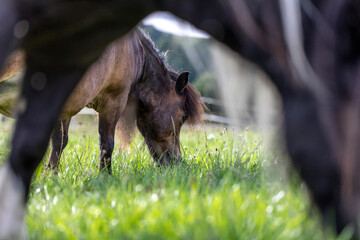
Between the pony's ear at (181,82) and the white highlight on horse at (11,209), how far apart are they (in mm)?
3226

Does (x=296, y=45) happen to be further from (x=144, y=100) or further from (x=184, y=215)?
(x=144, y=100)

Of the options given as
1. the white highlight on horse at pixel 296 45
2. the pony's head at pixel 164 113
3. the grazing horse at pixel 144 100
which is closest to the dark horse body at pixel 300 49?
the white highlight on horse at pixel 296 45

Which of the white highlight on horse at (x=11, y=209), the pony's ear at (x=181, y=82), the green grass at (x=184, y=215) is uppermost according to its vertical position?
the white highlight on horse at (x=11, y=209)

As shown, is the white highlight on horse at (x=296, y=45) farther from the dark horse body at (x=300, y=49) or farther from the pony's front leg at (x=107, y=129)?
the pony's front leg at (x=107, y=129)

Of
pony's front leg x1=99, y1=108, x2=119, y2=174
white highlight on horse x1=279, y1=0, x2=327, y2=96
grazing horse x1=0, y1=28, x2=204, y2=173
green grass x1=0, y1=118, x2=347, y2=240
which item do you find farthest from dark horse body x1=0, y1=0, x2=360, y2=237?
pony's front leg x1=99, y1=108, x2=119, y2=174

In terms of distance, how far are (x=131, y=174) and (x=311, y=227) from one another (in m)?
2.07

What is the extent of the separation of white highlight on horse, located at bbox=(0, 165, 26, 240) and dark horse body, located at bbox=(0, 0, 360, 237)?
0.01 meters

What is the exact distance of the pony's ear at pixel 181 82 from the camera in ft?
14.9

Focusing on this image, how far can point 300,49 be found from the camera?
1243 mm

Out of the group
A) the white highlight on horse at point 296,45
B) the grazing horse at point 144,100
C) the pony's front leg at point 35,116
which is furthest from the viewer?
the grazing horse at point 144,100

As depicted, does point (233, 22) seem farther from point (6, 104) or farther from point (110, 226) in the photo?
point (6, 104)

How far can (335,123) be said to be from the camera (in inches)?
48.9

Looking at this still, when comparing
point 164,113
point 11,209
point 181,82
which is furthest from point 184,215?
point 181,82

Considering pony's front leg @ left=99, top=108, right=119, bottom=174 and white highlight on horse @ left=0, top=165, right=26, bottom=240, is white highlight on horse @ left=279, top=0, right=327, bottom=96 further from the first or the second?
pony's front leg @ left=99, top=108, right=119, bottom=174
